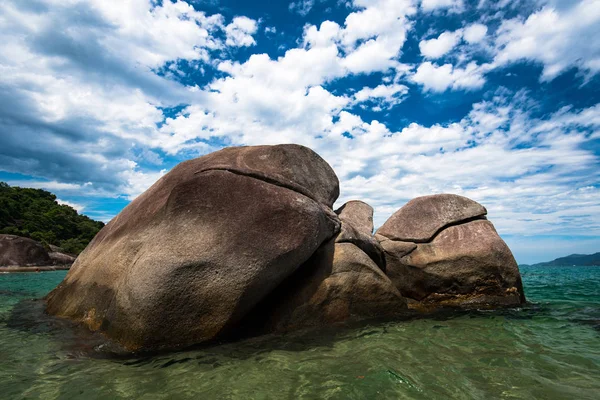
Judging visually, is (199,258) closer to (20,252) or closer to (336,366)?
(336,366)

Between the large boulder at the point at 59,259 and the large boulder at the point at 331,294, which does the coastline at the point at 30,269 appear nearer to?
the large boulder at the point at 59,259

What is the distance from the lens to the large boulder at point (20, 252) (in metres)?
32.9

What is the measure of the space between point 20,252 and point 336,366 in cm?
4001

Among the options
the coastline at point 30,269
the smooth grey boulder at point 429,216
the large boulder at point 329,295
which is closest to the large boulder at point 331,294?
the large boulder at point 329,295

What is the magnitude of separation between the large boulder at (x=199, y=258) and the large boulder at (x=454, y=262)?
365 centimetres

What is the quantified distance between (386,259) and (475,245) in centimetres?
273

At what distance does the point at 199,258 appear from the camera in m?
6.28

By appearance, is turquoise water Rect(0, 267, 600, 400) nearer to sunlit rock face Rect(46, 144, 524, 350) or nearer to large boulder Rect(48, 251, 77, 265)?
sunlit rock face Rect(46, 144, 524, 350)

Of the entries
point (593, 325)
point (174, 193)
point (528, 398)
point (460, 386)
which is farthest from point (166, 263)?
point (593, 325)

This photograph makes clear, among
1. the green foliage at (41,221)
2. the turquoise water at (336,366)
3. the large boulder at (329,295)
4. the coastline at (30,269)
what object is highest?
the green foliage at (41,221)

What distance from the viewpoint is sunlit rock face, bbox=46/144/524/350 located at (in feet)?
20.4

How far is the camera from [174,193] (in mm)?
7223

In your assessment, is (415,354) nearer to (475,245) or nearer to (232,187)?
(232,187)

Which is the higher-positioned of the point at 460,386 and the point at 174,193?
the point at 174,193
